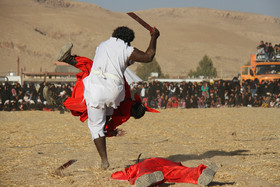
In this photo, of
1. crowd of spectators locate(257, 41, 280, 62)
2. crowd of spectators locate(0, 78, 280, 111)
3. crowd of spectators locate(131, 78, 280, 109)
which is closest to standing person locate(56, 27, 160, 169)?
crowd of spectators locate(0, 78, 280, 111)

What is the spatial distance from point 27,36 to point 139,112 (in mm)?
94523

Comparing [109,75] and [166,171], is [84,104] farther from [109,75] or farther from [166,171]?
[166,171]

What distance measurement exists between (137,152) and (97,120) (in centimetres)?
196

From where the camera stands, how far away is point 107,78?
214 inches

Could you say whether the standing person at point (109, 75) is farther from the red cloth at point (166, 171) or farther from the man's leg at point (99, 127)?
the red cloth at point (166, 171)

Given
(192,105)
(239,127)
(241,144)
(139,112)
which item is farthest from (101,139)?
(192,105)

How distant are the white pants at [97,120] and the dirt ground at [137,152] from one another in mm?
498

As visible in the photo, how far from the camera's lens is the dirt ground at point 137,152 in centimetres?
520

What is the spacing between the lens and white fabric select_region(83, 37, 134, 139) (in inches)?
214

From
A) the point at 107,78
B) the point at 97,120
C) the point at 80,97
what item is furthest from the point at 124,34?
the point at 97,120

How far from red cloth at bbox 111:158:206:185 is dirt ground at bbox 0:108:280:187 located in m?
0.11

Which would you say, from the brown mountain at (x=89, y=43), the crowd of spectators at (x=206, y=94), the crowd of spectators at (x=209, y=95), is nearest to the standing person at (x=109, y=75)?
the crowd of spectators at (x=206, y=94)

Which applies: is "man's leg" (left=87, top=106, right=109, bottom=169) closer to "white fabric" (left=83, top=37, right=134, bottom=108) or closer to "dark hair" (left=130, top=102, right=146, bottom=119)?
"white fabric" (left=83, top=37, right=134, bottom=108)

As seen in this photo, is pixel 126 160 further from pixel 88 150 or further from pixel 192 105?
pixel 192 105
